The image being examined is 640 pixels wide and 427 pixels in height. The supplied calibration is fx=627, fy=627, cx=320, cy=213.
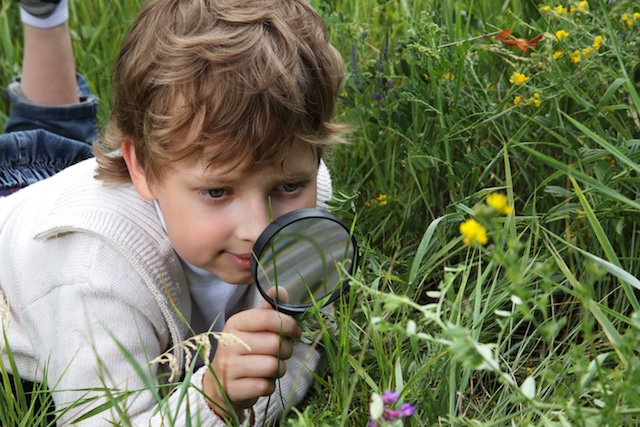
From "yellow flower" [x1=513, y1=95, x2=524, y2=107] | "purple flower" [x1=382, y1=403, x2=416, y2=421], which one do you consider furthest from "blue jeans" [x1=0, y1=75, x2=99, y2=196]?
"purple flower" [x1=382, y1=403, x2=416, y2=421]

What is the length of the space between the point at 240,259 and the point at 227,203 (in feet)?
0.61

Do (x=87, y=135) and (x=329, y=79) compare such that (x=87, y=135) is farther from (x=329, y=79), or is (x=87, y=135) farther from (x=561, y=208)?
(x=561, y=208)

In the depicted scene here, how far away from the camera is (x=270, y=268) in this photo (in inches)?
64.2

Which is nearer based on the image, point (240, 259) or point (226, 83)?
point (226, 83)

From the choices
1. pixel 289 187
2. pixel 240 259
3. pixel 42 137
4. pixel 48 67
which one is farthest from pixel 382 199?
pixel 48 67

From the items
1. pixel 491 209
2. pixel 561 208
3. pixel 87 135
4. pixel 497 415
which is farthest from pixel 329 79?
pixel 87 135

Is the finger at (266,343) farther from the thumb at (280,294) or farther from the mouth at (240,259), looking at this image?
the mouth at (240,259)

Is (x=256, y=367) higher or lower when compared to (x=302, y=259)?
lower

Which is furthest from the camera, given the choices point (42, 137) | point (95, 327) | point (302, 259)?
point (42, 137)

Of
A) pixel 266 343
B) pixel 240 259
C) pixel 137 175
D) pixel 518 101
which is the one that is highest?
pixel 518 101

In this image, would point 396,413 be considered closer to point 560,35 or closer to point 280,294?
point 280,294

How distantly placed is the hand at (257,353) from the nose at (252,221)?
20cm

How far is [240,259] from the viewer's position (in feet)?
6.06

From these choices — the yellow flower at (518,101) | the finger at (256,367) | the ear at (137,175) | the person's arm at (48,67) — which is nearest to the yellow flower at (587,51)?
the yellow flower at (518,101)
